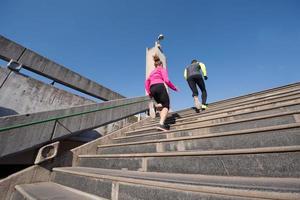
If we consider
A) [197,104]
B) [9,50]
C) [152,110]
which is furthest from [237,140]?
[9,50]

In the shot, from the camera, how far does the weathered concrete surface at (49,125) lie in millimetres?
2629

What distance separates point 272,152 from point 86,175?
1.91m

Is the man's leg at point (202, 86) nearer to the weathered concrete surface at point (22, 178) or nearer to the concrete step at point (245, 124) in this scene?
the concrete step at point (245, 124)

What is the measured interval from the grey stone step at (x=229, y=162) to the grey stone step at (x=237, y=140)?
0.34m

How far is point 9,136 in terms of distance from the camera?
103 inches

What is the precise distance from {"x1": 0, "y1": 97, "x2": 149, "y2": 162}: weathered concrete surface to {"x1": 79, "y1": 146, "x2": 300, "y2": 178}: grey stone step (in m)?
2.02

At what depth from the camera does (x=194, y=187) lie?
100cm

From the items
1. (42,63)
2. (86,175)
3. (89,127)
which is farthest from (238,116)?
(42,63)

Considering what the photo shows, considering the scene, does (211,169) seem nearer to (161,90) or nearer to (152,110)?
(161,90)

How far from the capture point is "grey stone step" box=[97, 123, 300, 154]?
145cm

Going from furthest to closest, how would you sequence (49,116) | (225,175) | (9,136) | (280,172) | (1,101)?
(1,101)
(49,116)
(9,136)
(225,175)
(280,172)

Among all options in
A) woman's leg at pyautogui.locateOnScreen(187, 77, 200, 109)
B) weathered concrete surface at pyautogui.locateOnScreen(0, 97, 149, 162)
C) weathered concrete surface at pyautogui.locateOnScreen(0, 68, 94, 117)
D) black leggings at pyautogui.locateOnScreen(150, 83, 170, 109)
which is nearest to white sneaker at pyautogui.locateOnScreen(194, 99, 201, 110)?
woman's leg at pyautogui.locateOnScreen(187, 77, 200, 109)

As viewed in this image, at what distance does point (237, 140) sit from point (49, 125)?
3.40 metres

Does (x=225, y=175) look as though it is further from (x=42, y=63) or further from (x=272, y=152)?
(x=42, y=63)
